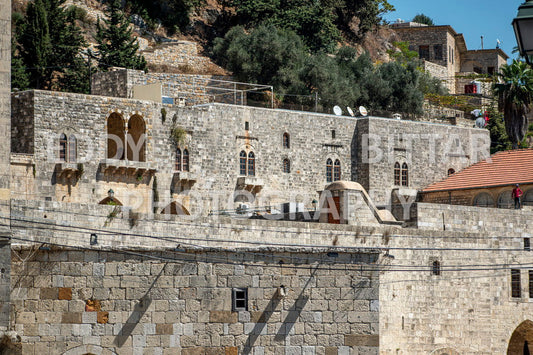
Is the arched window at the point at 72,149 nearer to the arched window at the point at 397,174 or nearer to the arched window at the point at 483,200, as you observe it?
the arched window at the point at 397,174

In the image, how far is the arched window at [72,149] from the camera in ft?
115

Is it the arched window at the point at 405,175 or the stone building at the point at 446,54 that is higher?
the stone building at the point at 446,54

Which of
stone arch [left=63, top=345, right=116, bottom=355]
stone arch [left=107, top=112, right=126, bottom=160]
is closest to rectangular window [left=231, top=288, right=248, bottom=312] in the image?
stone arch [left=63, top=345, right=116, bottom=355]

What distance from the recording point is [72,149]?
35219 mm

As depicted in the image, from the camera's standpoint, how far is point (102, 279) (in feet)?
56.8

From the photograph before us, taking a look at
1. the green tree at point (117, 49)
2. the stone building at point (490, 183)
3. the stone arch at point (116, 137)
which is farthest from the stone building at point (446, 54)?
the stone arch at point (116, 137)

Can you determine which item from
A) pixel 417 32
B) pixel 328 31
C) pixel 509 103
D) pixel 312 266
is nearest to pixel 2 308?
pixel 312 266

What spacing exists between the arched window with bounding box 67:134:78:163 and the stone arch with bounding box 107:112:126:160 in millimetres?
1781

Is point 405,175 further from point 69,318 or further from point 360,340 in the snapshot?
point 69,318

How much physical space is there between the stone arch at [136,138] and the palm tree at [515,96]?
19.6 meters

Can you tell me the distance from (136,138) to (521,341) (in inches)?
604

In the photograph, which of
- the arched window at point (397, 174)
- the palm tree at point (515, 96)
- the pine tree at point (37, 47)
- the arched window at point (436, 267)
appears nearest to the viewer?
the arched window at point (436, 267)

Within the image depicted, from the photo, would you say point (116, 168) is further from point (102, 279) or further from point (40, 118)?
point (102, 279)

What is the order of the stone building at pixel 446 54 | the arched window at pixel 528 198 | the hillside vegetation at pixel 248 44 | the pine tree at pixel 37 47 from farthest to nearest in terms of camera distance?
the stone building at pixel 446 54 < the hillside vegetation at pixel 248 44 < the pine tree at pixel 37 47 < the arched window at pixel 528 198
